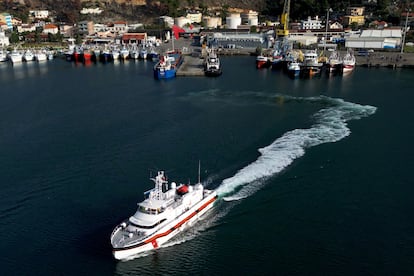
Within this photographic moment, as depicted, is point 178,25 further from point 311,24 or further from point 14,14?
point 14,14

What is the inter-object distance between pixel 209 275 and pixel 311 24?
252ft

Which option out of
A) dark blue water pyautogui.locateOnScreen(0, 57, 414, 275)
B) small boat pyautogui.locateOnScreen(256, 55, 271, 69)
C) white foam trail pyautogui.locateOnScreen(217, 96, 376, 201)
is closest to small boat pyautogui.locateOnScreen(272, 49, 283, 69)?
small boat pyautogui.locateOnScreen(256, 55, 271, 69)

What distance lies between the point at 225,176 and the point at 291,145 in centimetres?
590

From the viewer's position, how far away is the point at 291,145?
80.6ft

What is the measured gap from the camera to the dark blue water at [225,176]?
15.2 meters

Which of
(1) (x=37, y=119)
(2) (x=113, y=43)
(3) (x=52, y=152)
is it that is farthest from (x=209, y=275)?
(2) (x=113, y=43)

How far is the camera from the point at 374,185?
20.2 m

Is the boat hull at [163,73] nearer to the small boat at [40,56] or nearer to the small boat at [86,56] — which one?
the small boat at [86,56]

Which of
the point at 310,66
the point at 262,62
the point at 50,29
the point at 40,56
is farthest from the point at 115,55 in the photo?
the point at 310,66

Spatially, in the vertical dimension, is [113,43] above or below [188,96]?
above

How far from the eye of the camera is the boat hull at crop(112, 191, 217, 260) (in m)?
15.0

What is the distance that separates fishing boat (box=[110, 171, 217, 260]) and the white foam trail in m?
2.49

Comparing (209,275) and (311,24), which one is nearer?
(209,275)

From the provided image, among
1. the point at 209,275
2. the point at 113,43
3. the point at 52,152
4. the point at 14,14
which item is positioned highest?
the point at 14,14
